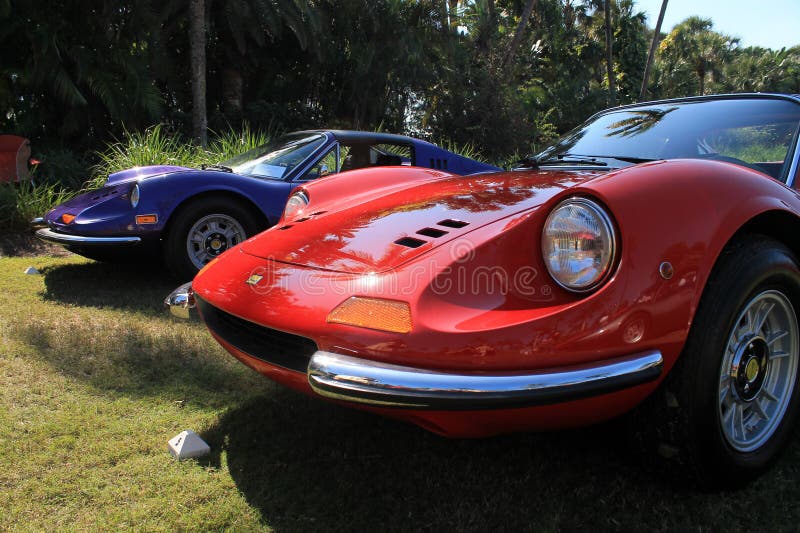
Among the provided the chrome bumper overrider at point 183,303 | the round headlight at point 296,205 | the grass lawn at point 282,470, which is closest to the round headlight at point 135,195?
the grass lawn at point 282,470

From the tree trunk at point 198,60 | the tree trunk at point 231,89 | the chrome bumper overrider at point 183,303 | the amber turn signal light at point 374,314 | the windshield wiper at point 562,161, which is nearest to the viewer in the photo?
the amber turn signal light at point 374,314

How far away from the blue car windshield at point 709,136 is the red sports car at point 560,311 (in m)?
0.58

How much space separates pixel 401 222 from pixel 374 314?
0.58 meters

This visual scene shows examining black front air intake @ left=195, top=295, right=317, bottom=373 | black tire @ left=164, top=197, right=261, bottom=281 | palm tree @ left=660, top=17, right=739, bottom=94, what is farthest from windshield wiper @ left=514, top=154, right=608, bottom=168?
palm tree @ left=660, top=17, right=739, bottom=94

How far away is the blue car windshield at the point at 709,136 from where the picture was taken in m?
2.48

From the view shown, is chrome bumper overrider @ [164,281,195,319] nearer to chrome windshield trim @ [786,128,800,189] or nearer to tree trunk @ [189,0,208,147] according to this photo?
chrome windshield trim @ [786,128,800,189]

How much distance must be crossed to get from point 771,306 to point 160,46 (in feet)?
35.6

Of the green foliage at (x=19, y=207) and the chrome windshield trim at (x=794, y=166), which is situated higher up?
the chrome windshield trim at (x=794, y=166)

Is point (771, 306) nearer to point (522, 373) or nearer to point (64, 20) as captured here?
point (522, 373)

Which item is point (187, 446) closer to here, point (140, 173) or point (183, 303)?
point (183, 303)

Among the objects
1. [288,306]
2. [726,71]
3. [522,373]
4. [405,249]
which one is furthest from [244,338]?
[726,71]

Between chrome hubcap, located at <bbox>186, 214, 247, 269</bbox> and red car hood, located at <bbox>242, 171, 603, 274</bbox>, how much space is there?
190 cm

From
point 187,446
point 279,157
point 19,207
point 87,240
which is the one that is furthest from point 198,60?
point 187,446

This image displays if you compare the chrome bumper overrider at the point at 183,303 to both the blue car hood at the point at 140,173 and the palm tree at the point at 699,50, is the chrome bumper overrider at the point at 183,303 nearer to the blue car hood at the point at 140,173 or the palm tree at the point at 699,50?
the blue car hood at the point at 140,173
